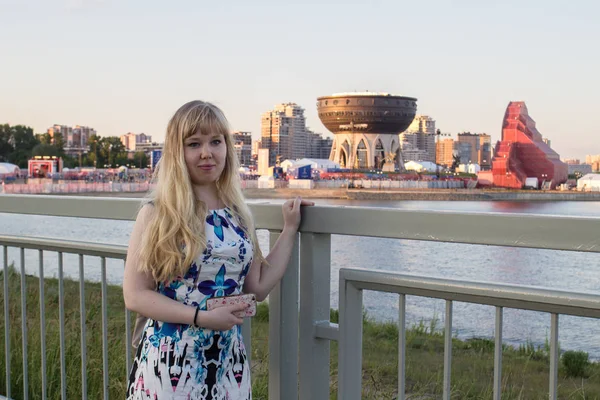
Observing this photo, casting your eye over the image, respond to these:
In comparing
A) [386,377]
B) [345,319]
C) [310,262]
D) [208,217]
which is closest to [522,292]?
[345,319]

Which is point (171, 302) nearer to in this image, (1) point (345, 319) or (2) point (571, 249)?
(1) point (345, 319)

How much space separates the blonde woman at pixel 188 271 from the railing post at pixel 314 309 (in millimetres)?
227

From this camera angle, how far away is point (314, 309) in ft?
8.37

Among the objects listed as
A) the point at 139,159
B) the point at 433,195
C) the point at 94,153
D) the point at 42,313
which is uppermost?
the point at 94,153

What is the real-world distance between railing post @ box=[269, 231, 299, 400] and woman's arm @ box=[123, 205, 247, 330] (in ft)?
1.17

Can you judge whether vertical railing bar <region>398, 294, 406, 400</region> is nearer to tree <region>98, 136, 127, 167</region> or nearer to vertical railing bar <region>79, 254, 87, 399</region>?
vertical railing bar <region>79, 254, 87, 399</region>

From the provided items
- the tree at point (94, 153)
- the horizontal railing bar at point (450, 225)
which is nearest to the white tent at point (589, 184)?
the tree at point (94, 153)

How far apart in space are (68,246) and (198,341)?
1176 millimetres

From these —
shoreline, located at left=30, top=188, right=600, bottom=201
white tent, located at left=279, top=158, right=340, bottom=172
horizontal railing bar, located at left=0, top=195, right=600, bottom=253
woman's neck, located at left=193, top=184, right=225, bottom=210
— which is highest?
woman's neck, located at left=193, top=184, right=225, bottom=210

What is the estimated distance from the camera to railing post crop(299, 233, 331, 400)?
2.54 meters

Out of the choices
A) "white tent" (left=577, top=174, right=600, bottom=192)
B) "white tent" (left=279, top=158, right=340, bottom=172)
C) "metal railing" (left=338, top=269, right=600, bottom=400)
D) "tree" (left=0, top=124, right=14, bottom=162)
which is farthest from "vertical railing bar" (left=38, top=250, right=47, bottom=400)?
"tree" (left=0, top=124, right=14, bottom=162)

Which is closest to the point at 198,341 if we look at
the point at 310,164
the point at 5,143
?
the point at 310,164

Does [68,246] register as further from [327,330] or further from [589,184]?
[589,184]

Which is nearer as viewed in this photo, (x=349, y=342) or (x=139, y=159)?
(x=349, y=342)
